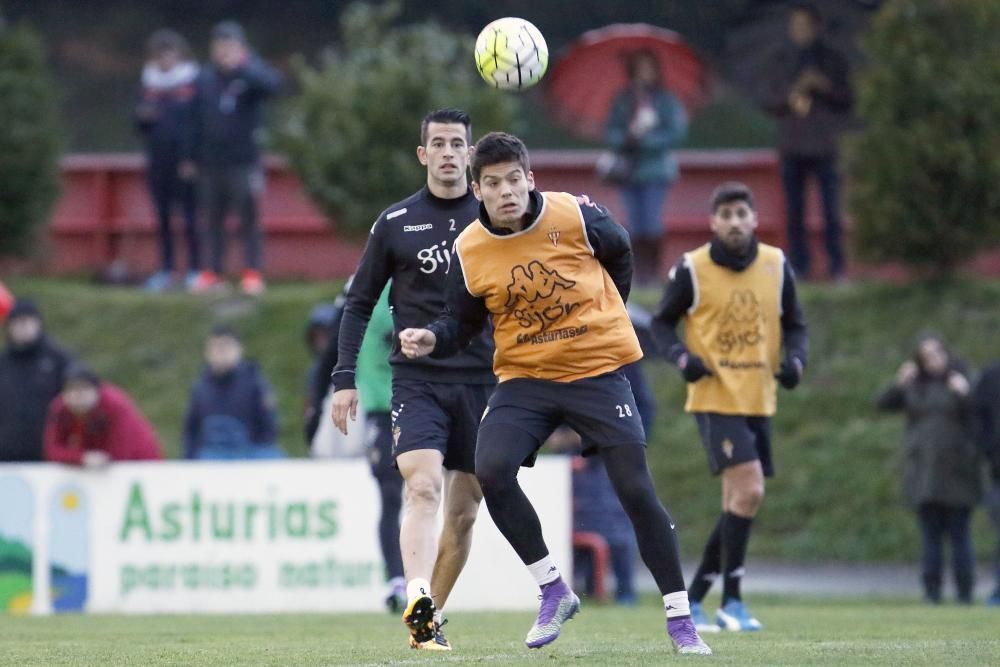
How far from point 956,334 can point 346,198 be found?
6.64 meters

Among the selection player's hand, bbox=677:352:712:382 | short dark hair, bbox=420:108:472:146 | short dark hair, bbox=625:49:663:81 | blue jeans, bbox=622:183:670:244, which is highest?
short dark hair, bbox=625:49:663:81

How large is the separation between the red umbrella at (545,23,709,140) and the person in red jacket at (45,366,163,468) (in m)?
7.35

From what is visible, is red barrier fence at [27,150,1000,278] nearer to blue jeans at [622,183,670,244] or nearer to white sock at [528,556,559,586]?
blue jeans at [622,183,670,244]

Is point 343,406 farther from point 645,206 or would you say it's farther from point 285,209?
point 285,209

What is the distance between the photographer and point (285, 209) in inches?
945

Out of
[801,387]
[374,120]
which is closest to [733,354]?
[801,387]

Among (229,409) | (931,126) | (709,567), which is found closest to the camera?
(709,567)

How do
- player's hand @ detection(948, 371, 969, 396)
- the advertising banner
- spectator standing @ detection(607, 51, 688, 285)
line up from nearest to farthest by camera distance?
the advertising banner, player's hand @ detection(948, 371, 969, 396), spectator standing @ detection(607, 51, 688, 285)

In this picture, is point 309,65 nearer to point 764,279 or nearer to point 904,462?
point 904,462

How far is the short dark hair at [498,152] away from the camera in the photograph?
26.0 ft

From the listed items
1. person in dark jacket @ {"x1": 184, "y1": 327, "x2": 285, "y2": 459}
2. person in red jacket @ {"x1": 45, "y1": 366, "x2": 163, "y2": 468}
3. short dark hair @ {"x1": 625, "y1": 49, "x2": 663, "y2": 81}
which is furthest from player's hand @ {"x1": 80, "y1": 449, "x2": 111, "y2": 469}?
short dark hair @ {"x1": 625, "y1": 49, "x2": 663, "y2": 81}

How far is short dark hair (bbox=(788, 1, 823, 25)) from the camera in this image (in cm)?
1944

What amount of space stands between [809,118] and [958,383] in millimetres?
4953

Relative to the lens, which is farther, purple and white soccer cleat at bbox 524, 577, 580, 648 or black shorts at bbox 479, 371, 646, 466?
purple and white soccer cleat at bbox 524, 577, 580, 648
